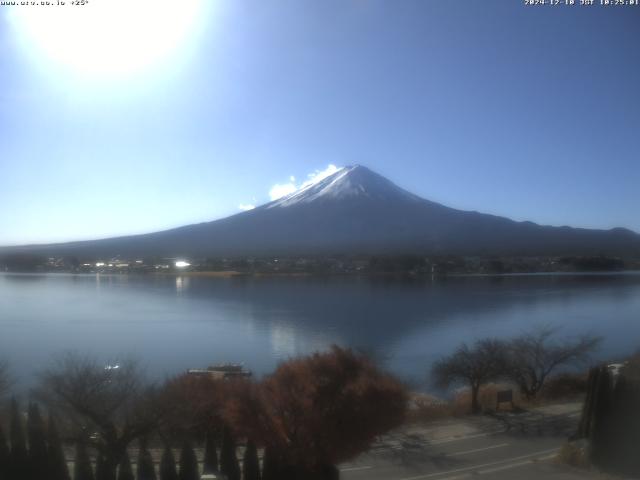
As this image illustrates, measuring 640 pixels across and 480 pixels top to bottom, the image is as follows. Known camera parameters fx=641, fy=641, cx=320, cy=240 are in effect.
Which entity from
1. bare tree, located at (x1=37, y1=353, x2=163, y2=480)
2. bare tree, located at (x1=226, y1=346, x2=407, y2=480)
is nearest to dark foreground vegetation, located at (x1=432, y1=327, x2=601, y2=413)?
bare tree, located at (x1=226, y1=346, x2=407, y2=480)

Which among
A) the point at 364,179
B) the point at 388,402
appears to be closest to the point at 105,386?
the point at 388,402

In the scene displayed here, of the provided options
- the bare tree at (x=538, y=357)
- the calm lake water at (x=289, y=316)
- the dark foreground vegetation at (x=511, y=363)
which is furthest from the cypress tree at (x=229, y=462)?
the bare tree at (x=538, y=357)

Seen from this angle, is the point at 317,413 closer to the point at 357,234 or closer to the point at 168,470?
the point at 168,470

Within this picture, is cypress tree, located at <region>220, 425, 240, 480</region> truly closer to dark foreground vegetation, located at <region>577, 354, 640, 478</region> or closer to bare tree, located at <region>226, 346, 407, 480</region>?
bare tree, located at <region>226, 346, 407, 480</region>

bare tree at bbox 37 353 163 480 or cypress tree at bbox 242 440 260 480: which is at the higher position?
bare tree at bbox 37 353 163 480

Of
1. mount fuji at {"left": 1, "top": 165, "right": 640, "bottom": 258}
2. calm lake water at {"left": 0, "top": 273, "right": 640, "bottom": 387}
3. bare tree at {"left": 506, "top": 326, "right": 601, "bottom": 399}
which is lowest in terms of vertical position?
bare tree at {"left": 506, "top": 326, "right": 601, "bottom": 399}

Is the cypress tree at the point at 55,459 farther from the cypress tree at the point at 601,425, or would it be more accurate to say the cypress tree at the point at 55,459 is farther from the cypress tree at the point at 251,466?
the cypress tree at the point at 601,425

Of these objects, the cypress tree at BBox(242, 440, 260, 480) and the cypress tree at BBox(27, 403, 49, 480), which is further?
the cypress tree at BBox(242, 440, 260, 480)

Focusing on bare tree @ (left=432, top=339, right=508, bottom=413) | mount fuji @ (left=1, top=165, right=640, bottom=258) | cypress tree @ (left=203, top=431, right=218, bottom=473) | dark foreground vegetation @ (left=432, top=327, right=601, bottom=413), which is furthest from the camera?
mount fuji @ (left=1, top=165, right=640, bottom=258)
